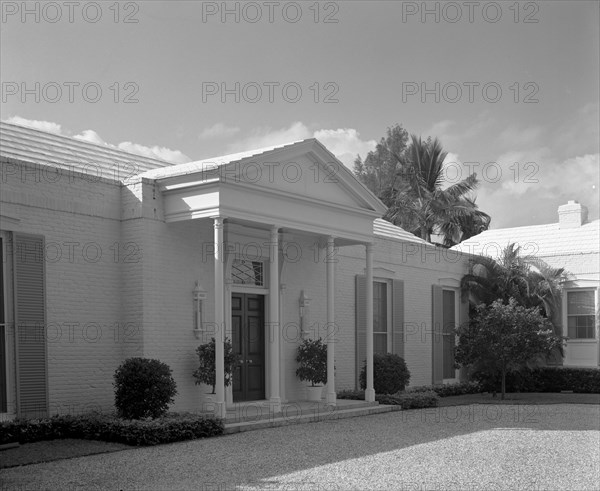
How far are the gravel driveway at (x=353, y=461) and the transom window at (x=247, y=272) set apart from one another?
126 inches

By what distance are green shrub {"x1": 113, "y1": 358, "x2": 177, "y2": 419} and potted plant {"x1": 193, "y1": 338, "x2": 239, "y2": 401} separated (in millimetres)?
1518

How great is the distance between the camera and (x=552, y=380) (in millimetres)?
23406

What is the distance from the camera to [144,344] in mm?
12859

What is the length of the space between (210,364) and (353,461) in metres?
4.48

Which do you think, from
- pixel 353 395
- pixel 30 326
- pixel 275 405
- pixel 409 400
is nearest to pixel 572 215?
pixel 409 400

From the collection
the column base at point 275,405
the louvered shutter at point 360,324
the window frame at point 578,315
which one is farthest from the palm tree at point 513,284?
the column base at point 275,405

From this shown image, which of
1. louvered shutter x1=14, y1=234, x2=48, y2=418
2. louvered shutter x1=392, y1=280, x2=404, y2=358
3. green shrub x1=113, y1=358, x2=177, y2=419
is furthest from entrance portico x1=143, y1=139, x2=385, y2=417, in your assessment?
louvered shutter x1=392, y1=280, x2=404, y2=358

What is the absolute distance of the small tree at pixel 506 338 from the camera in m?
19.6

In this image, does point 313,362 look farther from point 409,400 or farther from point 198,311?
point 198,311

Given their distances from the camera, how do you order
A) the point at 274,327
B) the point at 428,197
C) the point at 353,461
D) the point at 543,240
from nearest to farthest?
the point at 353,461 < the point at 274,327 < the point at 543,240 < the point at 428,197

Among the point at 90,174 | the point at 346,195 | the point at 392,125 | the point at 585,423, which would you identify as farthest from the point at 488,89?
the point at 392,125

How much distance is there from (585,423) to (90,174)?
379 inches

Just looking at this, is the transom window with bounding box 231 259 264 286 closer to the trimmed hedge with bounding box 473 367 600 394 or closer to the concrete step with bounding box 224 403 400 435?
the concrete step with bounding box 224 403 400 435

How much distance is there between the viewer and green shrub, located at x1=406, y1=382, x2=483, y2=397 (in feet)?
65.8
